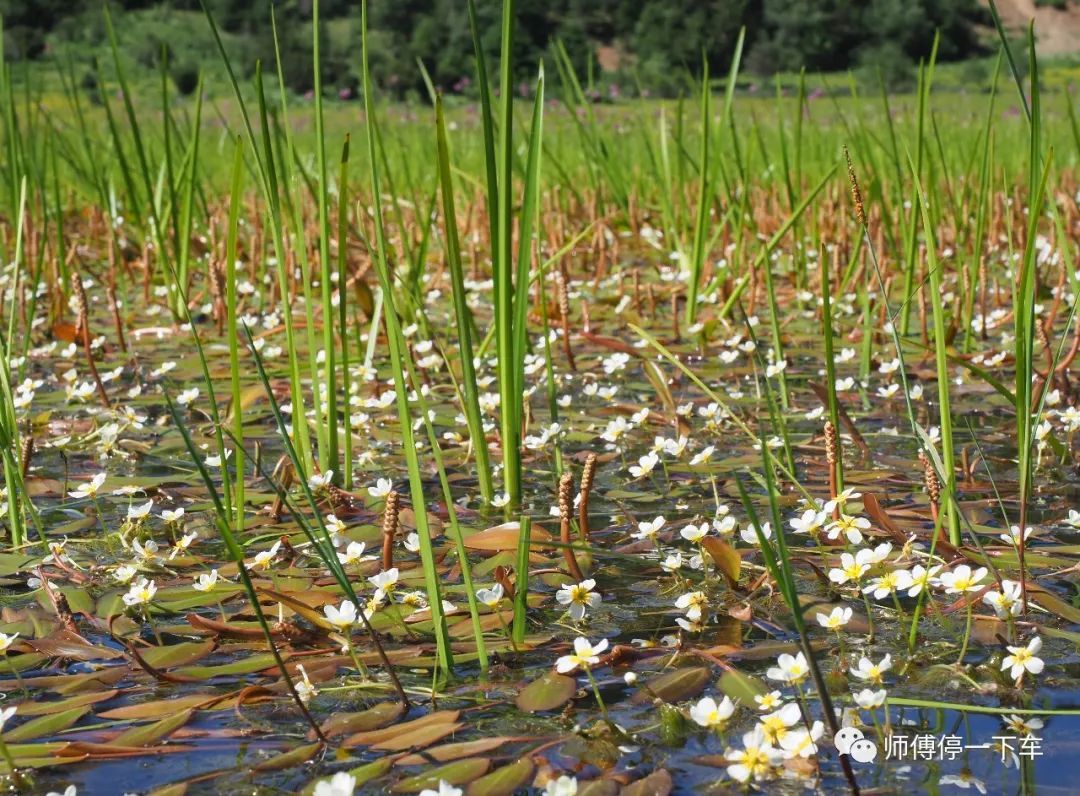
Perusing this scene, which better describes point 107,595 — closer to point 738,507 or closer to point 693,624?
point 693,624

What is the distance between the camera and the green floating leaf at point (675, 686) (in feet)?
3.82

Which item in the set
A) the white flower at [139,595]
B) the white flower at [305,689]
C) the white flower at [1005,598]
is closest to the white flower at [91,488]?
the white flower at [139,595]

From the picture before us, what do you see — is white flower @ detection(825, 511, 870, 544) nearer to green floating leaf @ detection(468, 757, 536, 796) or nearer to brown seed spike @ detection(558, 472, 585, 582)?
brown seed spike @ detection(558, 472, 585, 582)

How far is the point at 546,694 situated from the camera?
1.16m

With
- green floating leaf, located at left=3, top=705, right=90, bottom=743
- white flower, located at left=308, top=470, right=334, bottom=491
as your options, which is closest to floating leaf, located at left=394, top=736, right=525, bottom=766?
green floating leaf, located at left=3, top=705, right=90, bottom=743

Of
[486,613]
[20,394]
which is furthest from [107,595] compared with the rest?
[20,394]

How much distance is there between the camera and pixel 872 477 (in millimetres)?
1861

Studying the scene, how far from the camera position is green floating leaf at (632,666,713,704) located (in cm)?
117

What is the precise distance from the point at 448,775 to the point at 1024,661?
57 centimetres

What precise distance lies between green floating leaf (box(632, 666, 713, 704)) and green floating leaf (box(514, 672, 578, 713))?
0.07 m

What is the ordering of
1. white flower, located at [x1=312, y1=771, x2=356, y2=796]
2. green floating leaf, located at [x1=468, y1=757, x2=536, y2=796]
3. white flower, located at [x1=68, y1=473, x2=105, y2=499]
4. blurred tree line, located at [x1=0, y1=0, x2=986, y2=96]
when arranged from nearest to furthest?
white flower, located at [x1=312, y1=771, x2=356, y2=796] → green floating leaf, located at [x1=468, y1=757, x2=536, y2=796] → white flower, located at [x1=68, y1=473, x2=105, y2=499] → blurred tree line, located at [x1=0, y1=0, x2=986, y2=96]

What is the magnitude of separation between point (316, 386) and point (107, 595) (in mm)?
518

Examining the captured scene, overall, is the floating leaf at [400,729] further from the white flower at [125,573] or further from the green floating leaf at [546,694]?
the white flower at [125,573]

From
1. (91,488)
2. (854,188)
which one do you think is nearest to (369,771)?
(854,188)
